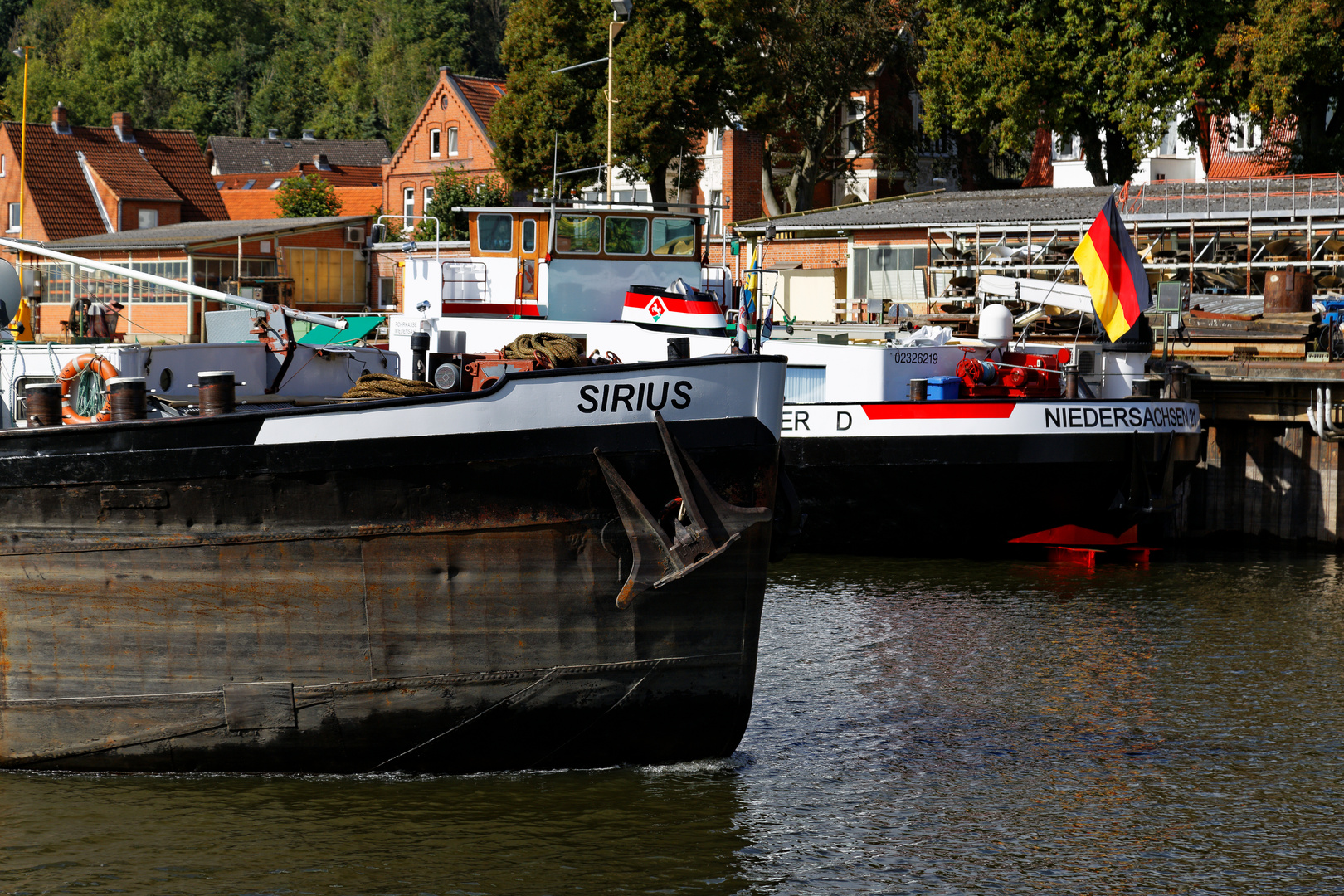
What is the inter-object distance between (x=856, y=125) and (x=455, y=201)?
14.4m

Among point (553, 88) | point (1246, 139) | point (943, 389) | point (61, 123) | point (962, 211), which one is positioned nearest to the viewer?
point (943, 389)

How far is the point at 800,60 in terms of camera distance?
45.6m

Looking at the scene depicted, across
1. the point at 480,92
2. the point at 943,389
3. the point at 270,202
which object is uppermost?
the point at 480,92

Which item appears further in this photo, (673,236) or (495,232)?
(495,232)

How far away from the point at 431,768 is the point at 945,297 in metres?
22.4

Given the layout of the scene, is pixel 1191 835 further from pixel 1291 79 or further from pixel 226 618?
pixel 1291 79

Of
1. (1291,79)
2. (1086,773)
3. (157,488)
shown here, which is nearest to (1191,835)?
(1086,773)

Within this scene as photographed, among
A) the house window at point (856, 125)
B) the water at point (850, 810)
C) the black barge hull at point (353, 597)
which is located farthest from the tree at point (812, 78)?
the black barge hull at point (353, 597)

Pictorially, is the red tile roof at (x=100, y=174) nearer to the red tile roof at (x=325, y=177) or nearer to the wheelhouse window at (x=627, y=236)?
the red tile roof at (x=325, y=177)

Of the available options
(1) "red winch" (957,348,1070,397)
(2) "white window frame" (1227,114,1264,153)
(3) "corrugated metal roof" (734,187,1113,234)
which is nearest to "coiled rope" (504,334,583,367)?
Result: (1) "red winch" (957,348,1070,397)

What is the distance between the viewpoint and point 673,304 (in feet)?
58.7

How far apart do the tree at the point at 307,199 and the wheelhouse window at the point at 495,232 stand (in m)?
41.6

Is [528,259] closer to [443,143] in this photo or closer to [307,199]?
[443,143]

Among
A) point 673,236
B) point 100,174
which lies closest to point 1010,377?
point 673,236
